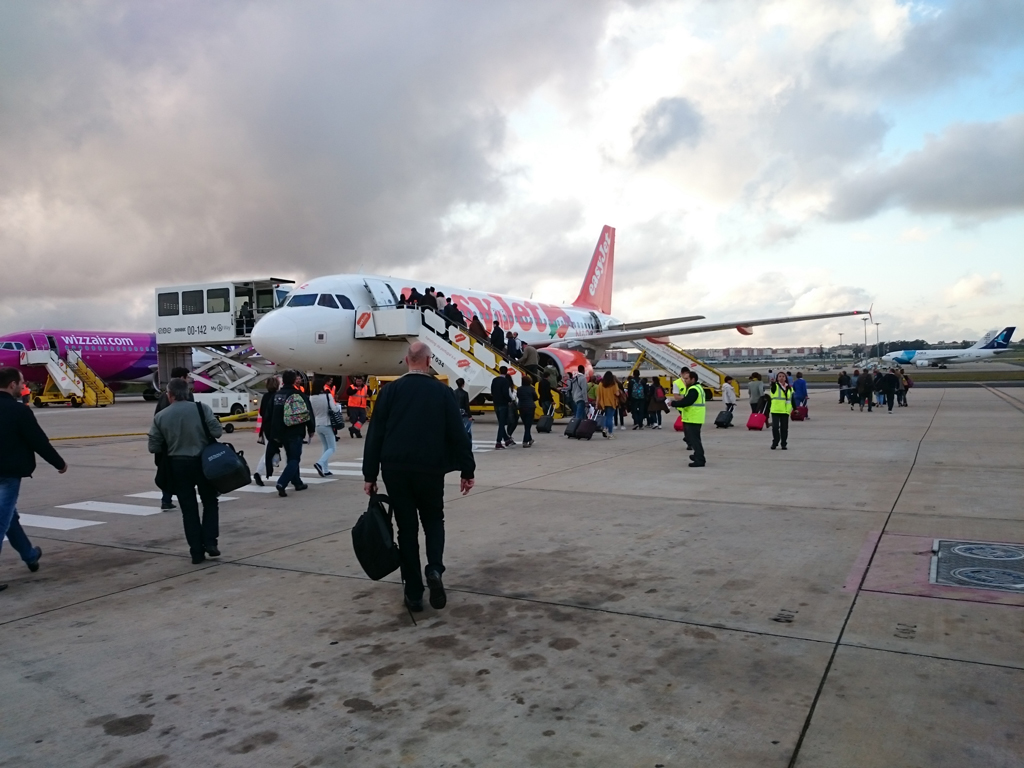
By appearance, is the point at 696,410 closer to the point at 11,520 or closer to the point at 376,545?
the point at 376,545

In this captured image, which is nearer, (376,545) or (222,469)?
(376,545)

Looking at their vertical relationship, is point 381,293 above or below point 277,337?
above

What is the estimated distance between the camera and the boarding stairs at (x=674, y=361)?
80.9ft

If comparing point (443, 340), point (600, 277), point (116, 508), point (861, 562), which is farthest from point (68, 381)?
point (861, 562)

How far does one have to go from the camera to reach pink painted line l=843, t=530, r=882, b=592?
198 inches

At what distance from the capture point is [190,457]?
6.25 meters

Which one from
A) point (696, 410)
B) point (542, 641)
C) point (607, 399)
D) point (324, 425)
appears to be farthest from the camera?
point (607, 399)

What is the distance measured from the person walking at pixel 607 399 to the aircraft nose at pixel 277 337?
24.4ft

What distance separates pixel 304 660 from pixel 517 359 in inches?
722

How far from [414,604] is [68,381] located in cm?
3816

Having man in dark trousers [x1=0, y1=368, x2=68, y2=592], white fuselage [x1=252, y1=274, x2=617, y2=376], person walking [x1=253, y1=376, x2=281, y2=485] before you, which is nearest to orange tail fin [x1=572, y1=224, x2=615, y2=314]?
white fuselage [x1=252, y1=274, x2=617, y2=376]

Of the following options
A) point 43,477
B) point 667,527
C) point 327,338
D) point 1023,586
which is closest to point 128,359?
point 327,338

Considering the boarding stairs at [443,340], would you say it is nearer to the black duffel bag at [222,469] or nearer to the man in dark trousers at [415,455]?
the black duffel bag at [222,469]

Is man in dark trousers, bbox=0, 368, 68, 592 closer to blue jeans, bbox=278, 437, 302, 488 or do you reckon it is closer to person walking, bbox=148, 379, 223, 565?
person walking, bbox=148, 379, 223, 565
